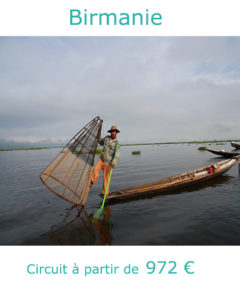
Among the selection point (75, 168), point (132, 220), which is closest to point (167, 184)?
point (132, 220)

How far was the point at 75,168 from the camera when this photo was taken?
22.1 ft

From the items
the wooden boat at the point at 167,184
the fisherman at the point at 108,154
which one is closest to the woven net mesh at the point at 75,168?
the fisherman at the point at 108,154

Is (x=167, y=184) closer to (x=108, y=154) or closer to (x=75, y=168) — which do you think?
(x=108, y=154)

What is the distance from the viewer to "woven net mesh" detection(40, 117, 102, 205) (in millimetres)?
6074

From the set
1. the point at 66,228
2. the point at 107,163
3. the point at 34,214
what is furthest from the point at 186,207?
the point at 34,214

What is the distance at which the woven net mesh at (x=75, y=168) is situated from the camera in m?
6.07

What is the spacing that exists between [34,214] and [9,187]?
594 centimetres

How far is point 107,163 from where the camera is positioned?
7.07 m

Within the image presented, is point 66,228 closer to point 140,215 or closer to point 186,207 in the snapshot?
point 140,215

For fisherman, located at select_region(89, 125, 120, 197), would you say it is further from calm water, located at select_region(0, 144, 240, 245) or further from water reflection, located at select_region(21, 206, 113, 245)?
calm water, located at select_region(0, 144, 240, 245)

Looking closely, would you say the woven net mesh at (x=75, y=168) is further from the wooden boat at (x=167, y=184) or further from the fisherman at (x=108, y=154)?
the wooden boat at (x=167, y=184)

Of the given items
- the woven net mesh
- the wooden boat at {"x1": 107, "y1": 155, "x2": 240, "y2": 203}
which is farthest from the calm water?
the woven net mesh

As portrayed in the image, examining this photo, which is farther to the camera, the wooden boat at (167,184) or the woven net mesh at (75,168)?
the wooden boat at (167,184)

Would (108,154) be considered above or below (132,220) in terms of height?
above
